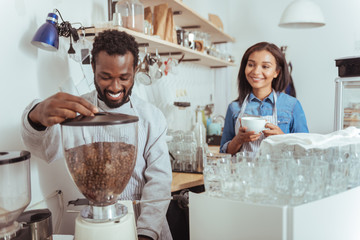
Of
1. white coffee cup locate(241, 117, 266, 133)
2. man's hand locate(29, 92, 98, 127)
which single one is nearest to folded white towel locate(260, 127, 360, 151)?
white coffee cup locate(241, 117, 266, 133)

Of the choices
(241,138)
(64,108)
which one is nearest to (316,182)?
(64,108)

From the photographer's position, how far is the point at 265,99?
6.46ft

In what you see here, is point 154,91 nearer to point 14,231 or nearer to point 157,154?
point 157,154

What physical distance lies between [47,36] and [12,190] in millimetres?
690

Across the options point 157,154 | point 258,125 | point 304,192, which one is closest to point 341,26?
point 258,125

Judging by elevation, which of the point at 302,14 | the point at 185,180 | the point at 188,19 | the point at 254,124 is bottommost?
the point at 185,180

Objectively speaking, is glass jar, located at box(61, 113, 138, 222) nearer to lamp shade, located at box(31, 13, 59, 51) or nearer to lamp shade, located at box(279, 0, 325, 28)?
lamp shade, located at box(31, 13, 59, 51)

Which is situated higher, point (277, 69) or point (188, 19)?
point (188, 19)

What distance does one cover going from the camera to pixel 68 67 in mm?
1628

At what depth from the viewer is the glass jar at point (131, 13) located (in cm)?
168

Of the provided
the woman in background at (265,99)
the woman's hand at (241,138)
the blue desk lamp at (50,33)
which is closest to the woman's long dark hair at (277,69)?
the woman in background at (265,99)

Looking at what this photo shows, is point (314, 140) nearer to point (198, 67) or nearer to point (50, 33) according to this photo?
point (50, 33)

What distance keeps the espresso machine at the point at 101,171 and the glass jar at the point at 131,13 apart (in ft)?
3.08

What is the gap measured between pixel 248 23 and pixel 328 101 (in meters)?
1.33
